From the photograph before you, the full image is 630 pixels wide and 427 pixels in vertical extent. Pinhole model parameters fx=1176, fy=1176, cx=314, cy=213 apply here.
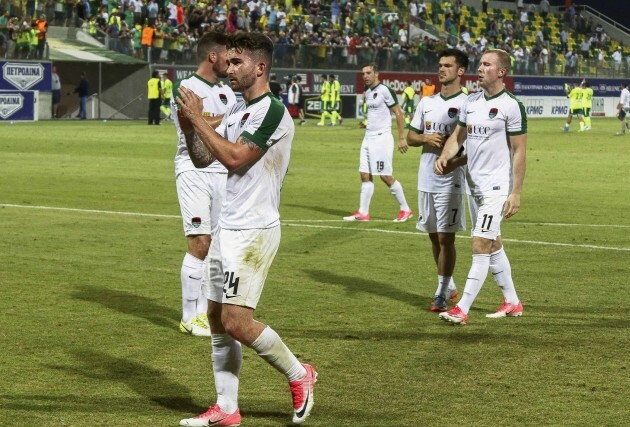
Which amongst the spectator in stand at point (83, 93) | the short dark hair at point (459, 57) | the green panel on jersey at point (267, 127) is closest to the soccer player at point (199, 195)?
the short dark hair at point (459, 57)

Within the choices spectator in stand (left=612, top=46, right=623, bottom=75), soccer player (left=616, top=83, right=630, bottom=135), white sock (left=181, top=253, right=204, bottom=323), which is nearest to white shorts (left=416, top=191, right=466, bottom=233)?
white sock (left=181, top=253, right=204, bottom=323)

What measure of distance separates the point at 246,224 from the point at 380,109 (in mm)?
12612

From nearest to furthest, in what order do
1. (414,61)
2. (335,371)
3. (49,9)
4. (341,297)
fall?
(335,371)
(341,297)
(49,9)
(414,61)

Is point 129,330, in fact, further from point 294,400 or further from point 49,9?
point 49,9

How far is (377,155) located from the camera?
61.7ft

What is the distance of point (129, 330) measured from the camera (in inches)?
389

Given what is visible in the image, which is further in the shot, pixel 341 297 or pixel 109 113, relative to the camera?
pixel 109 113

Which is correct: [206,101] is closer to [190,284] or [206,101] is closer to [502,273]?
[190,284]

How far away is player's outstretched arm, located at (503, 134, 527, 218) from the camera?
10.1 metres

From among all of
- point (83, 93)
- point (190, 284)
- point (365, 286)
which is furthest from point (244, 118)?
point (83, 93)

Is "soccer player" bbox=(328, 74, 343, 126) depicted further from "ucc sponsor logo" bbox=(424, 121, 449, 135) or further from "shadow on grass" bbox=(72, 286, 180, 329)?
"shadow on grass" bbox=(72, 286, 180, 329)

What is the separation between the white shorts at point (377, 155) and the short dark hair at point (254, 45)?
1199 centimetres

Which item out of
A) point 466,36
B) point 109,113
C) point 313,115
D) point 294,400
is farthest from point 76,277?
point 466,36

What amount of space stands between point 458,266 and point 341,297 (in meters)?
2.63
